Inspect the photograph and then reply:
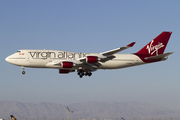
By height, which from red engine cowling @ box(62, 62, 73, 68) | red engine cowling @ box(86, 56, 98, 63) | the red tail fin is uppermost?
the red tail fin

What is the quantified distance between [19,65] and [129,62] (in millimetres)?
25341

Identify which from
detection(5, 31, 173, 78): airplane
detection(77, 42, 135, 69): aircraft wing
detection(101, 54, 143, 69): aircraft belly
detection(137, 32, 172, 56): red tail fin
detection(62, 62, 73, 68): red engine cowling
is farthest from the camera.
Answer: detection(137, 32, 172, 56): red tail fin

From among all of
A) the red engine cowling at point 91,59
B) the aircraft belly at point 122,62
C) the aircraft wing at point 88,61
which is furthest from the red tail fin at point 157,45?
the red engine cowling at point 91,59

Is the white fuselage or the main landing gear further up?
the white fuselage

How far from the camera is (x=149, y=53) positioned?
69500 millimetres

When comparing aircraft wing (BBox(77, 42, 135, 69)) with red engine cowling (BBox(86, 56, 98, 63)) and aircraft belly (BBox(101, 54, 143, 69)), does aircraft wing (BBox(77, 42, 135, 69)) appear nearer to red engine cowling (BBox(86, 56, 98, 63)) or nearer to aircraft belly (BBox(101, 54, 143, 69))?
red engine cowling (BBox(86, 56, 98, 63))

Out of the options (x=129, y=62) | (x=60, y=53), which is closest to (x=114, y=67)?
(x=129, y=62)

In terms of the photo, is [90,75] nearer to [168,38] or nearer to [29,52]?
[29,52]

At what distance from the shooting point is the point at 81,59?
6259 cm

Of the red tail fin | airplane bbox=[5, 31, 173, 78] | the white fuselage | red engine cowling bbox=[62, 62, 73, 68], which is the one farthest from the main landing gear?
the red tail fin

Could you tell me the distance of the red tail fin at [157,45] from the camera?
69875 mm

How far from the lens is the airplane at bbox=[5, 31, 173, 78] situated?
203 feet

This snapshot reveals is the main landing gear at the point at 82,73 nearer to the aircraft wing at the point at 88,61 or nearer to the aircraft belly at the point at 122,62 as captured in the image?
the aircraft wing at the point at 88,61

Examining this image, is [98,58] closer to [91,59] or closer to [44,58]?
[91,59]
